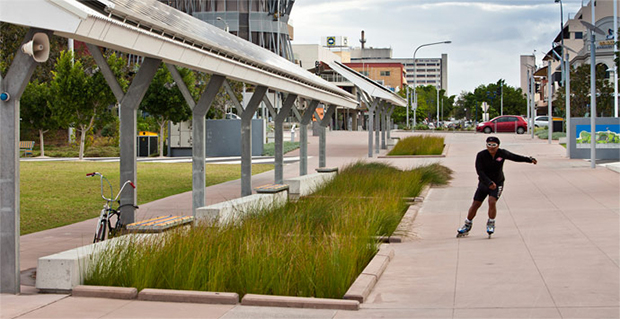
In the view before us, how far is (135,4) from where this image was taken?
33.4 ft

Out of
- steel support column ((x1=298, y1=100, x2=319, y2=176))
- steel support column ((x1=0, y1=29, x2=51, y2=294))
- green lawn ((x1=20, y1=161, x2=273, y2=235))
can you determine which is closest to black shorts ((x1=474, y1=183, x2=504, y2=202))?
steel support column ((x1=0, y1=29, x2=51, y2=294))

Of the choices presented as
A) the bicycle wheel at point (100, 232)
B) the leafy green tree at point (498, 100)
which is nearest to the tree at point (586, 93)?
the bicycle wheel at point (100, 232)

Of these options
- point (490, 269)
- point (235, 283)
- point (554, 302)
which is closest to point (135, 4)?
point (235, 283)

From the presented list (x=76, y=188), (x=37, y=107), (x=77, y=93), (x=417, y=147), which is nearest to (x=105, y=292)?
(x=76, y=188)

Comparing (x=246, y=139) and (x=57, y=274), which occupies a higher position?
(x=246, y=139)

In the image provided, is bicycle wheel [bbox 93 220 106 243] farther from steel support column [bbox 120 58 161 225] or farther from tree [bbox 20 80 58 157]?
tree [bbox 20 80 58 157]

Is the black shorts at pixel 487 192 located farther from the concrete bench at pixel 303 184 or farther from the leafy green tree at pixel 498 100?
the leafy green tree at pixel 498 100

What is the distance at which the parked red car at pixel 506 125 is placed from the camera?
2483 inches

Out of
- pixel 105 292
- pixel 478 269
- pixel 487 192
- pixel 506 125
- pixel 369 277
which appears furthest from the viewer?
pixel 506 125

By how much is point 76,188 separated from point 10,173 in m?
13.2

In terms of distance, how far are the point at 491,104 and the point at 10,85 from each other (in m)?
128

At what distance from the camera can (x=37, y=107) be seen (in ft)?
127

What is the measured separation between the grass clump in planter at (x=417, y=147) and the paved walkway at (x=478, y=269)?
1710 cm

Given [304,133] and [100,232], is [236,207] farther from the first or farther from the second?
[304,133]
